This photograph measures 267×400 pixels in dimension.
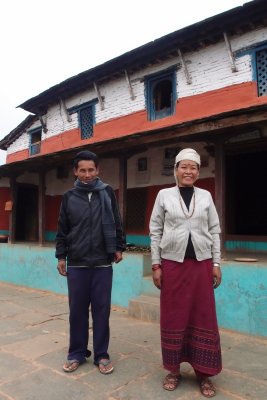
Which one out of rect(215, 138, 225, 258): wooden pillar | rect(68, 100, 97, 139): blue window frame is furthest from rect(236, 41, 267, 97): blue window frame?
rect(68, 100, 97, 139): blue window frame

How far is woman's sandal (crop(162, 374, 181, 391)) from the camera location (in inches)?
116

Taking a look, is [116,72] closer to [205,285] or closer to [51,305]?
[51,305]

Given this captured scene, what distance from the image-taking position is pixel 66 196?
11.5ft

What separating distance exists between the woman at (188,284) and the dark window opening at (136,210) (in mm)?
6076

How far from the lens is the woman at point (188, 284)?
9.52ft

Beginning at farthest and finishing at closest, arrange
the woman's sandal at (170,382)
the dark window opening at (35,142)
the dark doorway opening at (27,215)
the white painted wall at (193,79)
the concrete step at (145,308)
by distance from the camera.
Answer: the dark window opening at (35,142), the dark doorway opening at (27,215), the white painted wall at (193,79), the concrete step at (145,308), the woman's sandal at (170,382)

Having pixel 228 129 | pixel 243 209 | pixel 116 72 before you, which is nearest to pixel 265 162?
pixel 243 209

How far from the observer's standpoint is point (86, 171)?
3.43 metres

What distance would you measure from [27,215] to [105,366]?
10383 millimetres

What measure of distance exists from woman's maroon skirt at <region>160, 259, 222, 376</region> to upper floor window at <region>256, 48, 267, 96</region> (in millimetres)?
6184

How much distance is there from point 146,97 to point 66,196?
7.29m

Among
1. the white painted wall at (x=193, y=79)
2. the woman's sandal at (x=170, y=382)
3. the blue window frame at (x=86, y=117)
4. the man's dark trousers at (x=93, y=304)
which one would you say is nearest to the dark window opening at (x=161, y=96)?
the white painted wall at (x=193, y=79)

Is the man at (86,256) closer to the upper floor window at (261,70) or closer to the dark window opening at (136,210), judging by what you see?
the dark window opening at (136,210)

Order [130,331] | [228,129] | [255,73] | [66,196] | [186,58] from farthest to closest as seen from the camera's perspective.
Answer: [186,58], [255,73], [228,129], [130,331], [66,196]
